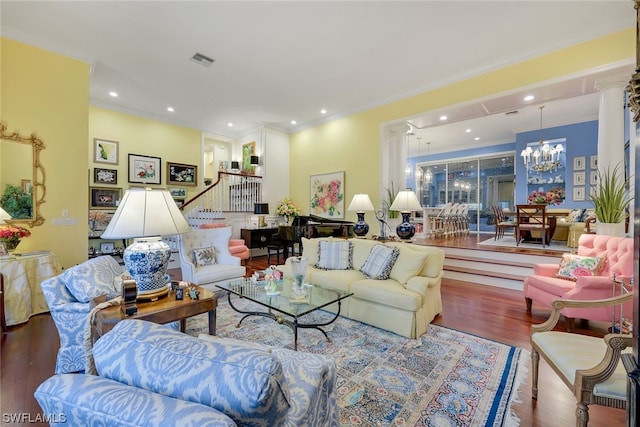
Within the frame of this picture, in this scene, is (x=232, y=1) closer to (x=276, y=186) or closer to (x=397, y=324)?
(x=397, y=324)

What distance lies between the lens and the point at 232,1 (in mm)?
2947

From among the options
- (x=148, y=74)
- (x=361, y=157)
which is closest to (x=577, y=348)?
(x=361, y=157)

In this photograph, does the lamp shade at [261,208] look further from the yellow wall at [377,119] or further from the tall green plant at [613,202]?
the tall green plant at [613,202]

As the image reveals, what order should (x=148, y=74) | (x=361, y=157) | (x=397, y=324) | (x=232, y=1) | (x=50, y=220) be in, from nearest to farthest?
(x=397, y=324)
(x=232, y=1)
(x=50, y=220)
(x=148, y=74)
(x=361, y=157)

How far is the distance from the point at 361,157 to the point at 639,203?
530 cm

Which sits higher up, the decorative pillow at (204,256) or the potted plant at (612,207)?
the potted plant at (612,207)

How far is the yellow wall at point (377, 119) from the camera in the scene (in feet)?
11.4

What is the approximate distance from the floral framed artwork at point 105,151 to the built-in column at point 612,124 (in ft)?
29.0

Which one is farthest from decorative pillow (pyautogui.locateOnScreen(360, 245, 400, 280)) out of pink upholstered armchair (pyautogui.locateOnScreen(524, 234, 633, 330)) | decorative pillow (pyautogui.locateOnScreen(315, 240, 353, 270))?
pink upholstered armchair (pyautogui.locateOnScreen(524, 234, 633, 330))

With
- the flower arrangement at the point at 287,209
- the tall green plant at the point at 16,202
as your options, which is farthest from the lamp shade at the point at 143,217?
the flower arrangement at the point at 287,209

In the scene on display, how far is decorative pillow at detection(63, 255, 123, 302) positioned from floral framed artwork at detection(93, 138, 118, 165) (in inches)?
189

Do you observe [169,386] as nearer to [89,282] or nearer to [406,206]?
[89,282]

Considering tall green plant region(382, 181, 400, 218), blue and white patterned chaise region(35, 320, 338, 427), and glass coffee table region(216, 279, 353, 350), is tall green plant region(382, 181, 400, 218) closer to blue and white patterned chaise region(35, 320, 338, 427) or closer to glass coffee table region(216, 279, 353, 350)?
glass coffee table region(216, 279, 353, 350)

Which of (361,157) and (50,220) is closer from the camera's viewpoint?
(50,220)
